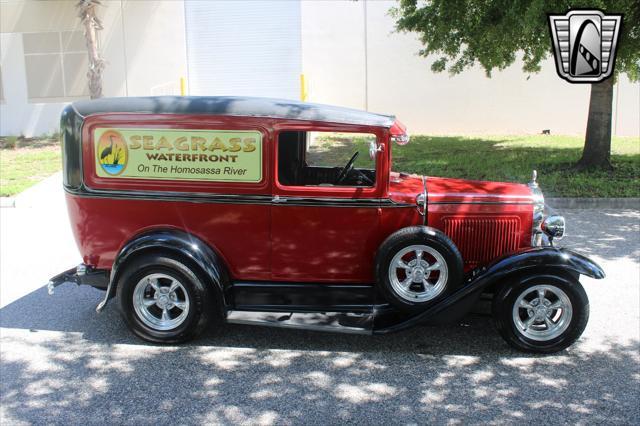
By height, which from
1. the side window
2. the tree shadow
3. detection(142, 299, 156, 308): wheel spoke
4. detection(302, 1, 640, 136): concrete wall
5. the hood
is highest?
detection(302, 1, 640, 136): concrete wall

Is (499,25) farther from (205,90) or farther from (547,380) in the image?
(205,90)

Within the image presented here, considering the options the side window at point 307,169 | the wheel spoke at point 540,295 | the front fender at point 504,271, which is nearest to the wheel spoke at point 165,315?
the side window at point 307,169

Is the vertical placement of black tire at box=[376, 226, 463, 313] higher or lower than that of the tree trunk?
lower

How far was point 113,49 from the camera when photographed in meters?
21.0

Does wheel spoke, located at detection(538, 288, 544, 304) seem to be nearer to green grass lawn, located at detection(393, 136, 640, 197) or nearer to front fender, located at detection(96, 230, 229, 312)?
front fender, located at detection(96, 230, 229, 312)

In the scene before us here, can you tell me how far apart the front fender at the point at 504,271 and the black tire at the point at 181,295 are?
4.67 ft

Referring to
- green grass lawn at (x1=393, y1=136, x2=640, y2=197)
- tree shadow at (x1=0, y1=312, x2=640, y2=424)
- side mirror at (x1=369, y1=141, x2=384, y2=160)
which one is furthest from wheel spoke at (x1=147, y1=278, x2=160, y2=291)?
green grass lawn at (x1=393, y1=136, x2=640, y2=197)

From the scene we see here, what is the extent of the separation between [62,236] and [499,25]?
8.20 m

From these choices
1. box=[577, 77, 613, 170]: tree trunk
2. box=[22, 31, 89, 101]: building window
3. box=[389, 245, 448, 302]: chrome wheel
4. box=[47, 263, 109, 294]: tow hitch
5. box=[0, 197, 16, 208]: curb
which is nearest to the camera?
box=[389, 245, 448, 302]: chrome wheel

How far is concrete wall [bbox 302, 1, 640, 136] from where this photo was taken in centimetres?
1952

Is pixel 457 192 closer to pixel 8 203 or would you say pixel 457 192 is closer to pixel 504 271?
pixel 504 271

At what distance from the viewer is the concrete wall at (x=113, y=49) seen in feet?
68.3

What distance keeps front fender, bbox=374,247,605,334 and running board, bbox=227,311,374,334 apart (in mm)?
187

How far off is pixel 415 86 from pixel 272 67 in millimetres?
4813
